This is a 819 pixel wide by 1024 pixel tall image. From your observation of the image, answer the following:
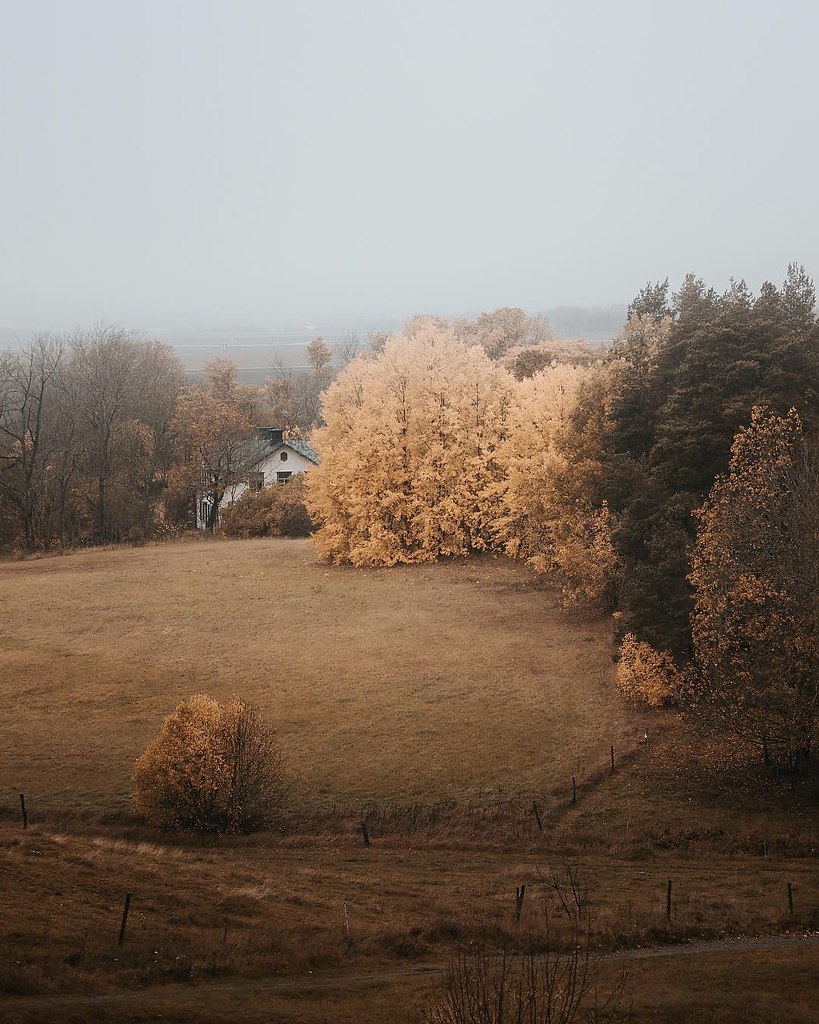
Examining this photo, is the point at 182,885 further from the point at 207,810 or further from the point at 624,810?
the point at 624,810

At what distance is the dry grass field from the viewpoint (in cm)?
1653

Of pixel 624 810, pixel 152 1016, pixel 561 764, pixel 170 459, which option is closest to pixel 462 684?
pixel 561 764

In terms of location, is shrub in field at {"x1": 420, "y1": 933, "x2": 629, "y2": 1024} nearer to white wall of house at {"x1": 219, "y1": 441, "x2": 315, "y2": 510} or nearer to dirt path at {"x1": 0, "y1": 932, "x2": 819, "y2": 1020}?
dirt path at {"x1": 0, "y1": 932, "x2": 819, "y2": 1020}

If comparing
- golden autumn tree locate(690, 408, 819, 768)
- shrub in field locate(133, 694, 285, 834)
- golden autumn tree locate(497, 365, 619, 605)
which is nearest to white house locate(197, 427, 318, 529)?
golden autumn tree locate(497, 365, 619, 605)

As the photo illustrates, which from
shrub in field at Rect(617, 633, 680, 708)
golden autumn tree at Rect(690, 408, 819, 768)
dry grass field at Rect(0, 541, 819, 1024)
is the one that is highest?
golden autumn tree at Rect(690, 408, 819, 768)

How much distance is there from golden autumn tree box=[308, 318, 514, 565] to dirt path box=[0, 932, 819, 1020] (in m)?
40.2

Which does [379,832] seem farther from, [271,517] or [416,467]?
[271,517]

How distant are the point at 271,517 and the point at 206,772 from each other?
53.5 m

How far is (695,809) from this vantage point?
1065 inches

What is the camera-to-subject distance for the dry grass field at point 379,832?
54.2ft

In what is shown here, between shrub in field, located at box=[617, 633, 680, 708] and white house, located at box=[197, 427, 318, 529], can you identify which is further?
white house, located at box=[197, 427, 318, 529]

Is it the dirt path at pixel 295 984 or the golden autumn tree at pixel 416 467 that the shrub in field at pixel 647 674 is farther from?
the golden autumn tree at pixel 416 467

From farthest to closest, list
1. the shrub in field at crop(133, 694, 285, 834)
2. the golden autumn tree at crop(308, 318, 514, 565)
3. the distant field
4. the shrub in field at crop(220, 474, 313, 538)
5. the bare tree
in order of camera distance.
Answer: the shrub in field at crop(220, 474, 313, 538)
the bare tree
the golden autumn tree at crop(308, 318, 514, 565)
the distant field
the shrub in field at crop(133, 694, 285, 834)

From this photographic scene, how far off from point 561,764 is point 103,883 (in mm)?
14820
